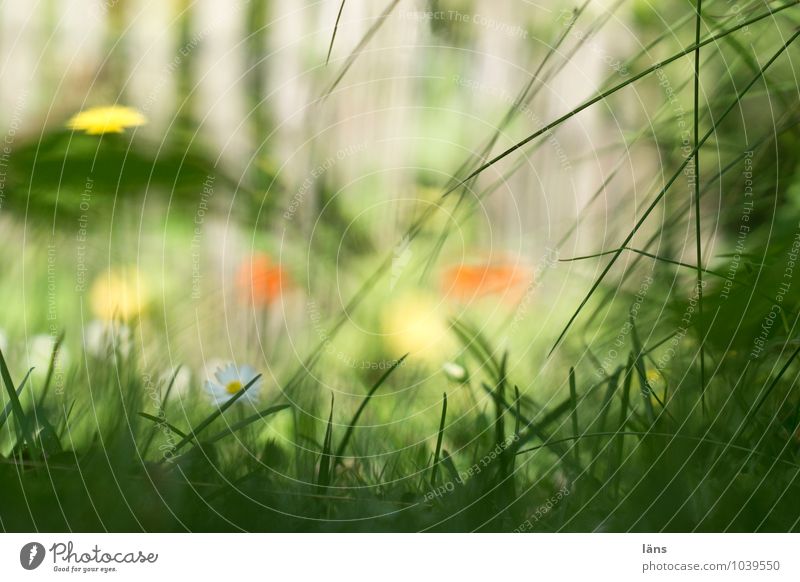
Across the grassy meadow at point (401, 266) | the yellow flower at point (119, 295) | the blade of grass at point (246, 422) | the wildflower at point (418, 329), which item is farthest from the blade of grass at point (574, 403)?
the yellow flower at point (119, 295)

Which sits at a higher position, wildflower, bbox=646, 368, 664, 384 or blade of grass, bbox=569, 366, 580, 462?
wildflower, bbox=646, 368, 664, 384

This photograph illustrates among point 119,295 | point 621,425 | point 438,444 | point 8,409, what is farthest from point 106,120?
point 621,425

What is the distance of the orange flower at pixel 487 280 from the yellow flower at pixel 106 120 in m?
0.29

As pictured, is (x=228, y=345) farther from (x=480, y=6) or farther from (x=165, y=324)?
(x=480, y=6)

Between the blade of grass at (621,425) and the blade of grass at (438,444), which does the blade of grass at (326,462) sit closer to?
the blade of grass at (438,444)

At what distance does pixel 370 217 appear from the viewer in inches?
28.9

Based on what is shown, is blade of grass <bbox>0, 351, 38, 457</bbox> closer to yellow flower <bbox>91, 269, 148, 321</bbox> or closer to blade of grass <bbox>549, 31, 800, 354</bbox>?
yellow flower <bbox>91, 269, 148, 321</bbox>

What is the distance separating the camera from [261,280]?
2.40 feet

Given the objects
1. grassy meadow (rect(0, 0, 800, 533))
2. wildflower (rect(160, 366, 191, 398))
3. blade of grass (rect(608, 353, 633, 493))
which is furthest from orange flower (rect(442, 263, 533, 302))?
wildflower (rect(160, 366, 191, 398))

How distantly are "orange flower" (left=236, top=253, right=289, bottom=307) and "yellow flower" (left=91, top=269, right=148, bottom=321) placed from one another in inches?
3.2

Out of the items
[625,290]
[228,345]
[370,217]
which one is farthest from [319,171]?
[625,290]

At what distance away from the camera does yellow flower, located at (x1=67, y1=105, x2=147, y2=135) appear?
0.71m

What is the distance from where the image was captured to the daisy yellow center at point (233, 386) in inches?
28.5

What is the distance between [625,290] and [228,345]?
342mm
